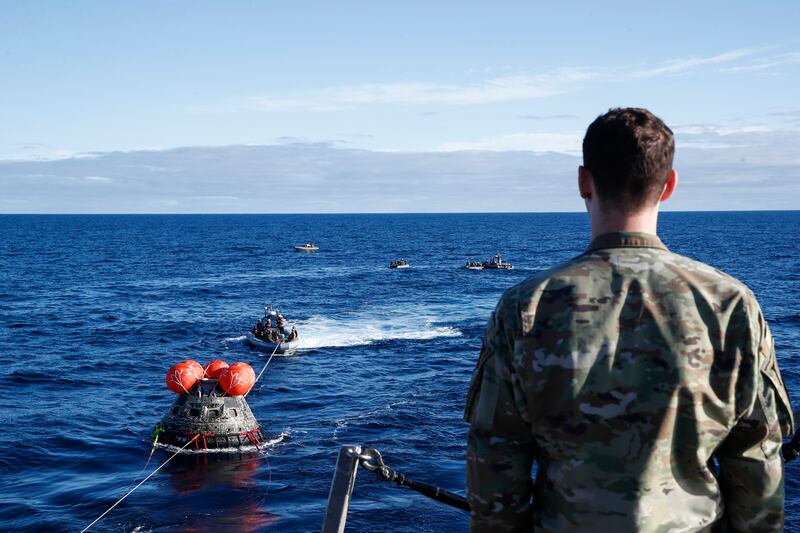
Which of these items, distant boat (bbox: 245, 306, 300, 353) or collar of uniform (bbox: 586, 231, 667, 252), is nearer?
collar of uniform (bbox: 586, 231, 667, 252)

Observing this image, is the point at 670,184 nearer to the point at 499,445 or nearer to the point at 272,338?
the point at 499,445

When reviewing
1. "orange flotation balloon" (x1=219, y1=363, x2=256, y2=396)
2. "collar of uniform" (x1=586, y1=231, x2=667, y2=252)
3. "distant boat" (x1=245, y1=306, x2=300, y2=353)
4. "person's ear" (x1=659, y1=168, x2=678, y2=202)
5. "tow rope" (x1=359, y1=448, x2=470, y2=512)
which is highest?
"person's ear" (x1=659, y1=168, x2=678, y2=202)

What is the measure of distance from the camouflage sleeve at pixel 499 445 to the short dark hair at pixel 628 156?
0.64 metres

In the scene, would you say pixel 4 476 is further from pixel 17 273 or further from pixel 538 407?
pixel 17 273

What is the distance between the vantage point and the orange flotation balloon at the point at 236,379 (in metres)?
29.0

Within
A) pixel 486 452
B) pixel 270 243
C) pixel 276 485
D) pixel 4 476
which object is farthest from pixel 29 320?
pixel 270 243

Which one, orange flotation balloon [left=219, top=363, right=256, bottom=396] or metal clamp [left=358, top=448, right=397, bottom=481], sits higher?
metal clamp [left=358, top=448, right=397, bottom=481]

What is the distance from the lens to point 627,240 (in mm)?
2869

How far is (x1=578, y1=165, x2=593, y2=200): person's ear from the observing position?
300cm

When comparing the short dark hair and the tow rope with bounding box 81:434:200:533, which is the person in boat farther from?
the short dark hair

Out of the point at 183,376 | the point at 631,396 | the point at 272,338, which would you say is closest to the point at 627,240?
the point at 631,396

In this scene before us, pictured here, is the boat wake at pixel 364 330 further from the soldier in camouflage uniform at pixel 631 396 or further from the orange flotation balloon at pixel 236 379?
the soldier in camouflage uniform at pixel 631 396

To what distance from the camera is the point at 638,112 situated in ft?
9.42

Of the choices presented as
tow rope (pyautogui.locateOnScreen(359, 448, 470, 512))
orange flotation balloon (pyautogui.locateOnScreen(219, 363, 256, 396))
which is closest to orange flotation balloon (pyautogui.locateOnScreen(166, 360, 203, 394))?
orange flotation balloon (pyautogui.locateOnScreen(219, 363, 256, 396))
